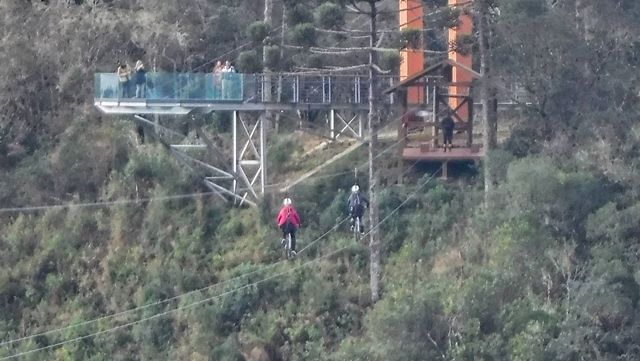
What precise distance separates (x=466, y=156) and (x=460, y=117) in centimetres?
173

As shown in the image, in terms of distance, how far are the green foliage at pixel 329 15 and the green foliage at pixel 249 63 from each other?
7.34 feet

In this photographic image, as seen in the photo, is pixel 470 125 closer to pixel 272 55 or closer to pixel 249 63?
pixel 272 55

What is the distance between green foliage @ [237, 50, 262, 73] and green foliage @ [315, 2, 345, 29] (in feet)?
7.34

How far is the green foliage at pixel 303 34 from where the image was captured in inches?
A: 1389

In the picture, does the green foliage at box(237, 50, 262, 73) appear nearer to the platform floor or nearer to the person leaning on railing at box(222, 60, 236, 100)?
the person leaning on railing at box(222, 60, 236, 100)

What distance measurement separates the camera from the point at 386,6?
4312cm

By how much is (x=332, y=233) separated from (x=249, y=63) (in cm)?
394

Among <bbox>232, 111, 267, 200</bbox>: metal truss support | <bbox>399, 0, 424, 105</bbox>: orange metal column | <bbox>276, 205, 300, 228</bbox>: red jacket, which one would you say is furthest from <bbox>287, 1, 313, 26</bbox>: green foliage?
<bbox>276, 205, 300, 228</bbox>: red jacket

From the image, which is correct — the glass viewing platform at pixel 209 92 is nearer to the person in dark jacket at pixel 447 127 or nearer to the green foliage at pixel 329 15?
the green foliage at pixel 329 15

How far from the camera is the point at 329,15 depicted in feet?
114

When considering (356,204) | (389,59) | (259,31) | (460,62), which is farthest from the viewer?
(460,62)

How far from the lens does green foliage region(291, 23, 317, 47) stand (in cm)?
3528

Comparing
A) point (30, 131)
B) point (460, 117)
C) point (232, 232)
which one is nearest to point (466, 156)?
point (460, 117)

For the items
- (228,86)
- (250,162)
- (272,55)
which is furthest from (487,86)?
(228,86)
